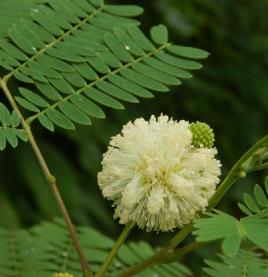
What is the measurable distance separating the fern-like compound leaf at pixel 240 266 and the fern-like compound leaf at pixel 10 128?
1.87 ft

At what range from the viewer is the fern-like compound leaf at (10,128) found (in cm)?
189

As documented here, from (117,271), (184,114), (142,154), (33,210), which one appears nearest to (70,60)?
(142,154)

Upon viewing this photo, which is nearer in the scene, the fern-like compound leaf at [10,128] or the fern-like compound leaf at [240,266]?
the fern-like compound leaf at [10,128]

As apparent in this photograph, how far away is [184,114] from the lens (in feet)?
15.5

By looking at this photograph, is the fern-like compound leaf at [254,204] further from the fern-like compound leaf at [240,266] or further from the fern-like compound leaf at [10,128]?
the fern-like compound leaf at [10,128]

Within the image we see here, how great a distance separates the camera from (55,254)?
8.12 ft

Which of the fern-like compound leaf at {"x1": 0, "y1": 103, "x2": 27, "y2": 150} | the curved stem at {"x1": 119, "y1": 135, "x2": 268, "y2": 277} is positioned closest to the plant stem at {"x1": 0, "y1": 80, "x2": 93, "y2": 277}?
the fern-like compound leaf at {"x1": 0, "y1": 103, "x2": 27, "y2": 150}

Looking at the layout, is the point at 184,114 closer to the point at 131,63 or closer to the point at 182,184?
the point at 131,63

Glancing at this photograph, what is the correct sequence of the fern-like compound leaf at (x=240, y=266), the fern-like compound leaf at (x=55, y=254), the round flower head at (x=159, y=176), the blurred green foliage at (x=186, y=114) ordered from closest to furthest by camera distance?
the round flower head at (x=159, y=176) → the fern-like compound leaf at (x=240, y=266) → the fern-like compound leaf at (x=55, y=254) → the blurred green foliage at (x=186, y=114)

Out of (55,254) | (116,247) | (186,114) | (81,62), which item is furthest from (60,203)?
(186,114)

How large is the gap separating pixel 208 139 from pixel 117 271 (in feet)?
3.08

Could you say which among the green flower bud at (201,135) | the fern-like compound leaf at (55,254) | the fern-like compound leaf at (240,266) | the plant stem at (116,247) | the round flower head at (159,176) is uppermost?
the green flower bud at (201,135)

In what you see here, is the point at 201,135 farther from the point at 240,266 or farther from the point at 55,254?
the point at 55,254

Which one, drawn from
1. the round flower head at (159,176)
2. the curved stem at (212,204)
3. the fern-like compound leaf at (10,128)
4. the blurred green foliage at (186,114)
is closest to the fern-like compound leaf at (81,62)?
the fern-like compound leaf at (10,128)
